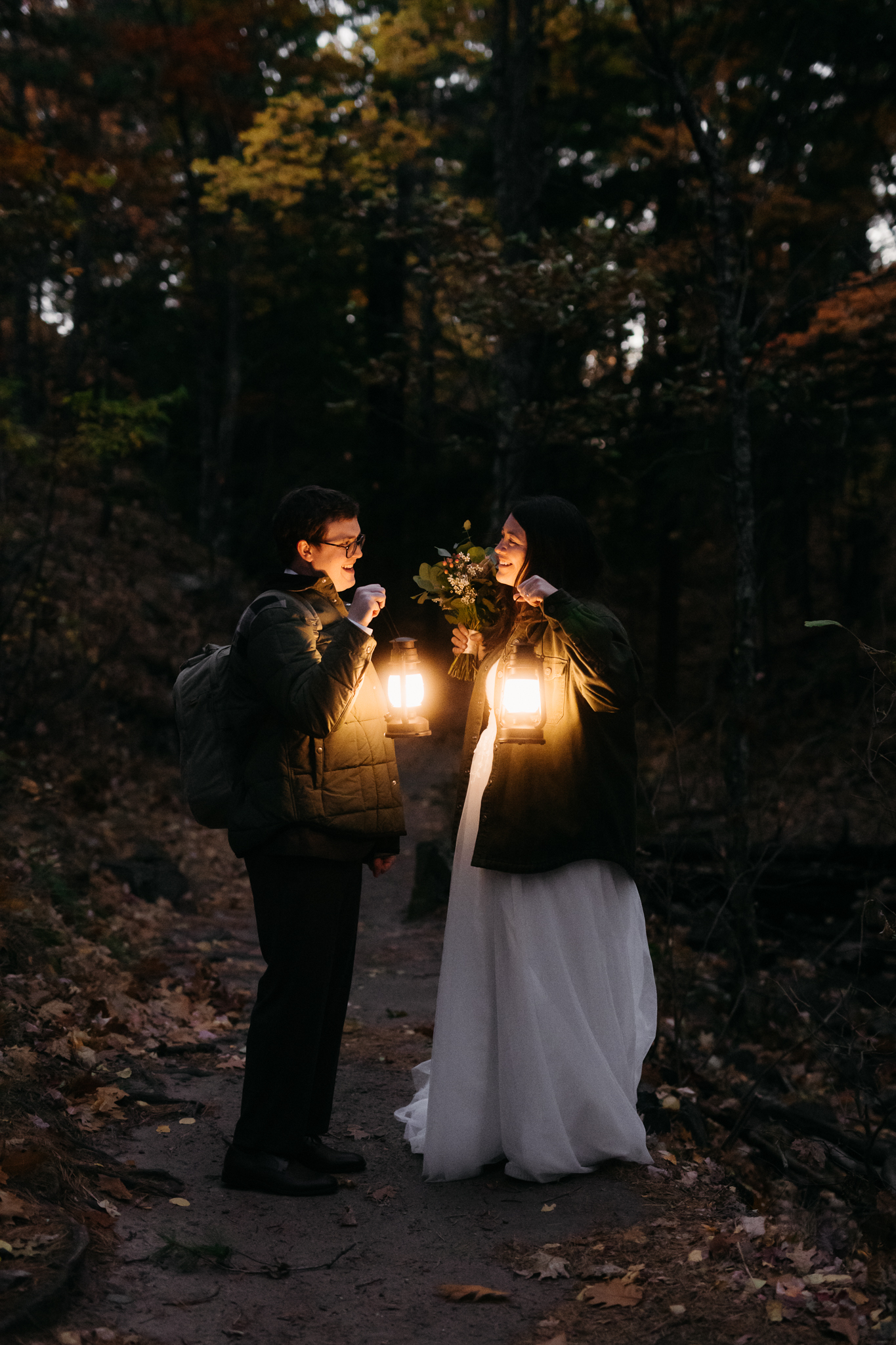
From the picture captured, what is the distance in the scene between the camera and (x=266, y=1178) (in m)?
4.18

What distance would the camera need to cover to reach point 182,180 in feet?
72.2

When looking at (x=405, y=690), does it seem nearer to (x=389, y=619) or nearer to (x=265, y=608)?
(x=389, y=619)

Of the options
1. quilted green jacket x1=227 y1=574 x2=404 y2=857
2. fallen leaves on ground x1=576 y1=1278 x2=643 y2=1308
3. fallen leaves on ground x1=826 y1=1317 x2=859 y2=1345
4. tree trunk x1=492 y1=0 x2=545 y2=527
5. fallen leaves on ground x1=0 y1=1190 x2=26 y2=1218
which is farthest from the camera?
tree trunk x1=492 y1=0 x2=545 y2=527

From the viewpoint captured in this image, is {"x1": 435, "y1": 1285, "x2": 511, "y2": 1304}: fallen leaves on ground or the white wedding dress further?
the white wedding dress

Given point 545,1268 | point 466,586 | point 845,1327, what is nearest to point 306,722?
point 466,586

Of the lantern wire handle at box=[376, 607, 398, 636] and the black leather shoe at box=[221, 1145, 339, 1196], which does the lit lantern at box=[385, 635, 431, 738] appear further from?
the black leather shoe at box=[221, 1145, 339, 1196]

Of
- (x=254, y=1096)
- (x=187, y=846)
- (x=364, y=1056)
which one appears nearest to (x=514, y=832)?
(x=254, y=1096)

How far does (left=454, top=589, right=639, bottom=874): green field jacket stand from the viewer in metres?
4.12

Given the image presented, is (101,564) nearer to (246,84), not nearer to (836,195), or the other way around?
(246,84)

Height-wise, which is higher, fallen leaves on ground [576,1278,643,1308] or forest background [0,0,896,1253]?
forest background [0,0,896,1253]

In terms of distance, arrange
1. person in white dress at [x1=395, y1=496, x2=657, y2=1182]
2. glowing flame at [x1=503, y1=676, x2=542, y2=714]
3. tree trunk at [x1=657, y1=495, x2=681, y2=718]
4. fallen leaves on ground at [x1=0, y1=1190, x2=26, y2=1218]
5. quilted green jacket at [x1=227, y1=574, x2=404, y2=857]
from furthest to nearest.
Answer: tree trunk at [x1=657, y1=495, x2=681, y2=718], person in white dress at [x1=395, y1=496, x2=657, y2=1182], glowing flame at [x1=503, y1=676, x2=542, y2=714], quilted green jacket at [x1=227, y1=574, x2=404, y2=857], fallen leaves on ground at [x1=0, y1=1190, x2=26, y2=1218]

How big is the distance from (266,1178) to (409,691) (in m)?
1.94

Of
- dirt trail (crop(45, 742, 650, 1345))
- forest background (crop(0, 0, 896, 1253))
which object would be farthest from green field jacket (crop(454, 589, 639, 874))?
dirt trail (crop(45, 742, 650, 1345))

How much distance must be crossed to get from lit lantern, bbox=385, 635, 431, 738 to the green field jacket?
0.33 metres
